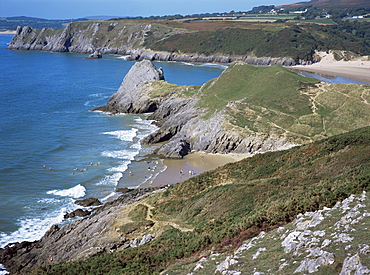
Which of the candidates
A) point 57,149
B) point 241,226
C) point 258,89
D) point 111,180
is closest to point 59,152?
point 57,149

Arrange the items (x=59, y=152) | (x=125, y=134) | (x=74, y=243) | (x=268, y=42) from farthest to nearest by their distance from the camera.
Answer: (x=268, y=42)
(x=125, y=134)
(x=59, y=152)
(x=74, y=243)

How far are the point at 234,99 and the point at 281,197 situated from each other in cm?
4390

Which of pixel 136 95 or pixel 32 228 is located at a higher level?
pixel 136 95

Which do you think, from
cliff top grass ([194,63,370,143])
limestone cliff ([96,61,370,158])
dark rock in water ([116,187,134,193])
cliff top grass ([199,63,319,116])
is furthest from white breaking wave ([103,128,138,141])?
dark rock in water ([116,187,134,193])

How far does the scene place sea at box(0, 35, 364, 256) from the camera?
1543 inches

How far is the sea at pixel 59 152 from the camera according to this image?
129 feet

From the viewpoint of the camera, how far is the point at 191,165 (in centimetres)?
5159

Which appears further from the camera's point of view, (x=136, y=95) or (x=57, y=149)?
(x=136, y=95)

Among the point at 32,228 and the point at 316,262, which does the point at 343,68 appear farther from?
the point at 316,262

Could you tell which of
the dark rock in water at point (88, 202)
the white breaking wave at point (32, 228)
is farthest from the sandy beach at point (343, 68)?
the white breaking wave at point (32, 228)

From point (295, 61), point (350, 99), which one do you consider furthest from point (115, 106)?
point (295, 61)

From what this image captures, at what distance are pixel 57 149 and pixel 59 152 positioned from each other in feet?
4.79

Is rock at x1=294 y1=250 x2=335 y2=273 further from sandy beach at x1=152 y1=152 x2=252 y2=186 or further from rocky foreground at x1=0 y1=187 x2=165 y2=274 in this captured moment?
sandy beach at x1=152 y1=152 x2=252 y2=186

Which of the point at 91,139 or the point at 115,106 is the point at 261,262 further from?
the point at 115,106
